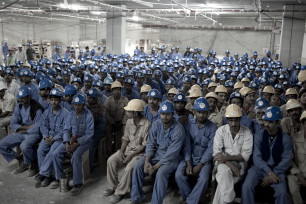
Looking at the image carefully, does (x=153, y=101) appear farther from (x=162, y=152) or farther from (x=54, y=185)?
(x=54, y=185)

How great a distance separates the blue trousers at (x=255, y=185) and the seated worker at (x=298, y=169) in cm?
11

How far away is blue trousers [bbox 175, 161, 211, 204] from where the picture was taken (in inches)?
169

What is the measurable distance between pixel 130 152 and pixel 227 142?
5.92 feet

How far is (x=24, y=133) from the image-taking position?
585 cm

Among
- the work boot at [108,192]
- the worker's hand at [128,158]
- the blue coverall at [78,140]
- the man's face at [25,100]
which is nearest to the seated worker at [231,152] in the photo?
the worker's hand at [128,158]

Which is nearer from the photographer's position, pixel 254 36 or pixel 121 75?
pixel 121 75

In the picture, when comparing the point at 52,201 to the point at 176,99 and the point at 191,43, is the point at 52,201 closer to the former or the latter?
the point at 176,99

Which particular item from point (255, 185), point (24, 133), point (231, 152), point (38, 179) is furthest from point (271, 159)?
point (24, 133)

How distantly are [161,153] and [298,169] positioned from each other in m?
2.19

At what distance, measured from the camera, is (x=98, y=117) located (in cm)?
604

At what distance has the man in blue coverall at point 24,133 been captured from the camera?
5575mm

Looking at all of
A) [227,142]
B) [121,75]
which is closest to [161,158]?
[227,142]

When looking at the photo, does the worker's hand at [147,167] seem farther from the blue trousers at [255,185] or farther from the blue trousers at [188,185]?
the blue trousers at [255,185]

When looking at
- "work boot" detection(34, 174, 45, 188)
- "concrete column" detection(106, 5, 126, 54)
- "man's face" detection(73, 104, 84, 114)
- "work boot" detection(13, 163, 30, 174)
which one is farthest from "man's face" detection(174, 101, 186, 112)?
"concrete column" detection(106, 5, 126, 54)
